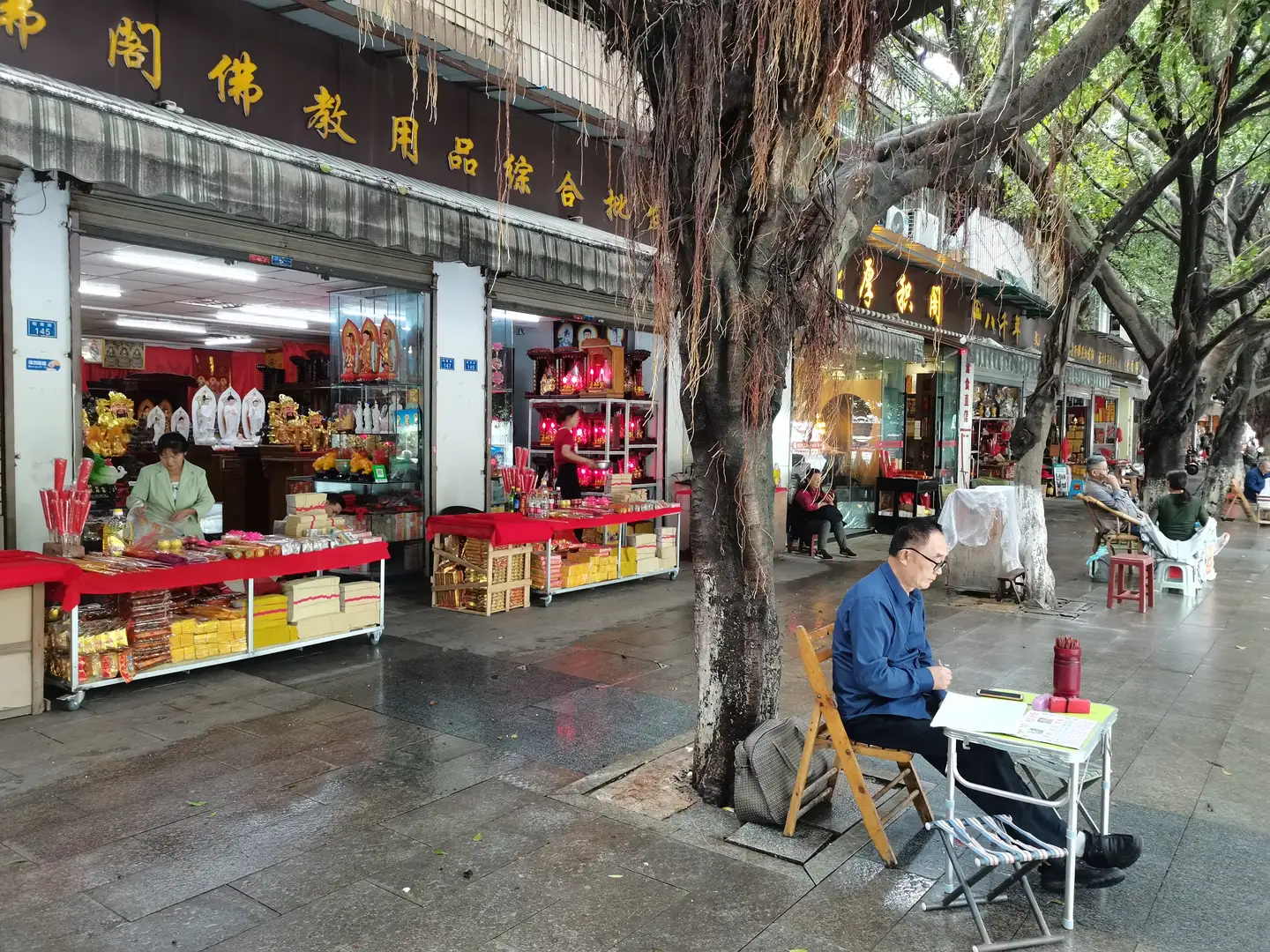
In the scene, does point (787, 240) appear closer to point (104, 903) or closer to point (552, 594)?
point (104, 903)

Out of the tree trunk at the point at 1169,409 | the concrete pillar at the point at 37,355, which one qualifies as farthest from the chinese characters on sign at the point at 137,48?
the tree trunk at the point at 1169,409

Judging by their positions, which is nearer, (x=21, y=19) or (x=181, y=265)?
(x=21, y=19)

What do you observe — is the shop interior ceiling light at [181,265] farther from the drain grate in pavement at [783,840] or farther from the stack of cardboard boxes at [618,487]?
the drain grate in pavement at [783,840]

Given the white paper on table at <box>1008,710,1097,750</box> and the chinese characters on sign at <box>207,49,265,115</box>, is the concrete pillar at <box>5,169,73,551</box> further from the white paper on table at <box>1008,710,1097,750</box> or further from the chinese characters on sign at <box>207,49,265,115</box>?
the white paper on table at <box>1008,710,1097,750</box>

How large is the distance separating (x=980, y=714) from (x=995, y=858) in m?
0.54

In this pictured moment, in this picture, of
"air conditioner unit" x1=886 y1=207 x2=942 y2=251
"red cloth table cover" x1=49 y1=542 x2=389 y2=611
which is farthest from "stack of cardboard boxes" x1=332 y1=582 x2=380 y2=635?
"air conditioner unit" x1=886 y1=207 x2=942 y2=251

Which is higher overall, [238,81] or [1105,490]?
[238,81]

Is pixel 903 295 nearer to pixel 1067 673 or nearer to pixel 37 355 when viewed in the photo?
pixel 1067 673

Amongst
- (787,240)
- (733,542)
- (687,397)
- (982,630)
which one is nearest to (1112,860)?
(733,542)

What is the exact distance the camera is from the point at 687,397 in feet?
14.3

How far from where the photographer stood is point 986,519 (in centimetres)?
997

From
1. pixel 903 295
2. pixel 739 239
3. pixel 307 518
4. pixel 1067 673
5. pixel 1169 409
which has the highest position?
pixel 903 295

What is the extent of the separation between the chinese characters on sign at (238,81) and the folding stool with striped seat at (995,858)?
20.5 ft


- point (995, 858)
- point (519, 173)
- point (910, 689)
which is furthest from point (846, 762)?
point (519, 173)
